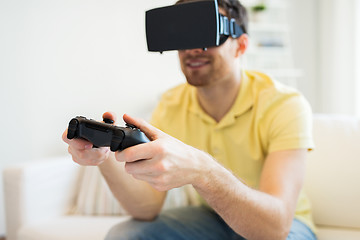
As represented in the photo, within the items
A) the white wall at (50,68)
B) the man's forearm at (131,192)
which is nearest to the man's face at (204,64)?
the man's forearm at (131,192)

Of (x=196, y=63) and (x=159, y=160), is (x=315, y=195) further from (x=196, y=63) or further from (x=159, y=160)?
(x=159, y=160)

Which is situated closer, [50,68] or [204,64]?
[204,64]

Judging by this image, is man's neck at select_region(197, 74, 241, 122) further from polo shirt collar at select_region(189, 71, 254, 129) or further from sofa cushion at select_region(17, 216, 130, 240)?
sofa cushion at select_region(17, 216, 130, 240)

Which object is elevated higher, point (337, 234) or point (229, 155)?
point (229, 155)

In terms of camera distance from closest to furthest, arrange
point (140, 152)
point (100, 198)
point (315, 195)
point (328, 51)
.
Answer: point (140, 152) < point (315, 195) < point (100, 198) < point (328, 51)

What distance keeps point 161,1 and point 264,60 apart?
136cm

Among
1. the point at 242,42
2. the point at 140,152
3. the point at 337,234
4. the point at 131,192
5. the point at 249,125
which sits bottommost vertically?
the point at 337,234

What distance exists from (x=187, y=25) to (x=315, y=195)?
0.89 metres

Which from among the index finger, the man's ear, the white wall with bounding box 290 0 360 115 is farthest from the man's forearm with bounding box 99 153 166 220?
the white wall with bounding box 290 0 360 115

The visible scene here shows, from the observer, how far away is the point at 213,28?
0.74 meters

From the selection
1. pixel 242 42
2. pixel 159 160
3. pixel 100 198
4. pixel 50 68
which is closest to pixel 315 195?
pixel 242 42

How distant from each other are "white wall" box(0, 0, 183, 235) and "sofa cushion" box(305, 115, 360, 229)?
112 cm

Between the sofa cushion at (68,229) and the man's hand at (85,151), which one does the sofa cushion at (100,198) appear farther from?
the man's hand at (85,151)

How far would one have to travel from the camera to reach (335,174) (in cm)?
136
